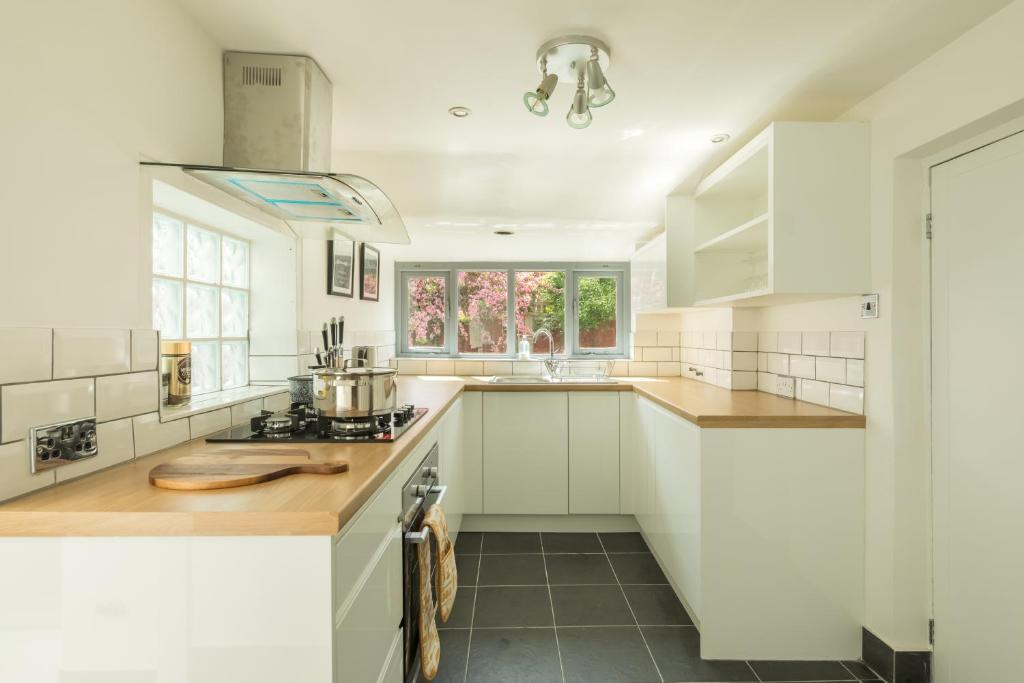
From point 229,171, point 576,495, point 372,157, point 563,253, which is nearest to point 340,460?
point 229,171

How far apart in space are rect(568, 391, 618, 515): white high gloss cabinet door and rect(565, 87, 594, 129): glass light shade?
1.77 meters

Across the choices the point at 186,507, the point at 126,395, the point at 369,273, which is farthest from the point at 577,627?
the point at 369,273

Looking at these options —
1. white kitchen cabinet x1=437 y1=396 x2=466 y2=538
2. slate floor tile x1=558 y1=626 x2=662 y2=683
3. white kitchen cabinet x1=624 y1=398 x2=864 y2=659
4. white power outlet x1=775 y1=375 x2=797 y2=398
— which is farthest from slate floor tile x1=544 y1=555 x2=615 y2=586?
white power outlet x1=775 y1=375 x2=797 y2=398

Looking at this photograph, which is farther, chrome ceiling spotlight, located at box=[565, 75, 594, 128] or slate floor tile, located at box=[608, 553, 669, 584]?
slate floor tile, located at box=[608, 553, 669, 584]

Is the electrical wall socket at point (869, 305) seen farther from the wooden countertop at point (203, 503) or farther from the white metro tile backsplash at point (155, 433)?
the white metro tile backsplash at point (155, 433)

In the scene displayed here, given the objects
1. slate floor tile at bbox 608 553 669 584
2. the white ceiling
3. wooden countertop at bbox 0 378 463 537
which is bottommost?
slate floor tile at bbox 608 553 669 584

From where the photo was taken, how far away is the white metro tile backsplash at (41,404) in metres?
1.00

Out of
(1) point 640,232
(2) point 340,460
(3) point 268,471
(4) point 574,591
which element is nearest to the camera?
(3) point 268,471

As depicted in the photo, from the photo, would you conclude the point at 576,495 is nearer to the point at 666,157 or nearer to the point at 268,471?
the point at 666,157

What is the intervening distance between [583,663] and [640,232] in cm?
259

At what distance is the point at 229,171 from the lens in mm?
1342

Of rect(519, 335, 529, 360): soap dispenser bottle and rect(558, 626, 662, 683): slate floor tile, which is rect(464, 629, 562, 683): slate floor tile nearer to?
rect(558, 626, 662, 683): slate floor tile

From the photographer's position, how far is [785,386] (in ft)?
8.14

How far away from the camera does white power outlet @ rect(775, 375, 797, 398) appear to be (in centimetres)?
242
